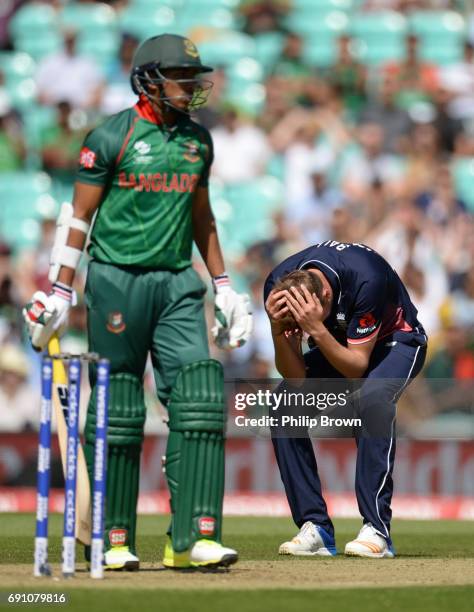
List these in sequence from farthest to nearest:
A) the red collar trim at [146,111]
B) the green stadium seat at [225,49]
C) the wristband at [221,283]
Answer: the green stadium seat at [225,49], the wristband at [221,283], the red collar trim at [146,111]

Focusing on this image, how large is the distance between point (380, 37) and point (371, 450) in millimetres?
10208

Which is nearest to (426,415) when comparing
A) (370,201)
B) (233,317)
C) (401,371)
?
(370,201)

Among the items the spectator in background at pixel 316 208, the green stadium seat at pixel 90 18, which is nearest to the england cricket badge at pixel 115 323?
the spectator in background at pixel 316 208

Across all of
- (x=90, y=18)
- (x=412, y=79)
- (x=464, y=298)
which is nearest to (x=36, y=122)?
(x=90, y=18)

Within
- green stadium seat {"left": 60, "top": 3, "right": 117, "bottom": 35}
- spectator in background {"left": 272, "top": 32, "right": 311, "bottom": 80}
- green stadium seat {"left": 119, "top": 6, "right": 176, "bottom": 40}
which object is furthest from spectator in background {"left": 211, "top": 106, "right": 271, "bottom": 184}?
green stadium seat {"left": 60, "top": 3, "right": 117, "bottom": 35}

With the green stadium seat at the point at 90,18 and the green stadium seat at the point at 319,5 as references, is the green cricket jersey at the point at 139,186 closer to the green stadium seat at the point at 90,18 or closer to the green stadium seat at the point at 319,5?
the green stadium seat at the point at 319,5

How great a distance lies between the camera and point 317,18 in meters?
15.8

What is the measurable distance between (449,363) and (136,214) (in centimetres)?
655

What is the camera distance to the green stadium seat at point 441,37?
15547 mm

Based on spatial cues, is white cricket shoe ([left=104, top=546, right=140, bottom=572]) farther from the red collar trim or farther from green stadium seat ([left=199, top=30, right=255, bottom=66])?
green stadium seat ([left=199, top=30, right=255, bottom=66])

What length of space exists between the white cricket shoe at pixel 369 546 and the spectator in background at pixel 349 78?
29.6 ft

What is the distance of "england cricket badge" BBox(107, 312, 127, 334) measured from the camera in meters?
5.14

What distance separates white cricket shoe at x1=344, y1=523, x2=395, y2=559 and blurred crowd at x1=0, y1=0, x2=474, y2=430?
15.9 feet

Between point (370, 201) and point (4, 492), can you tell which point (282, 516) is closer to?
point (4, 492)
